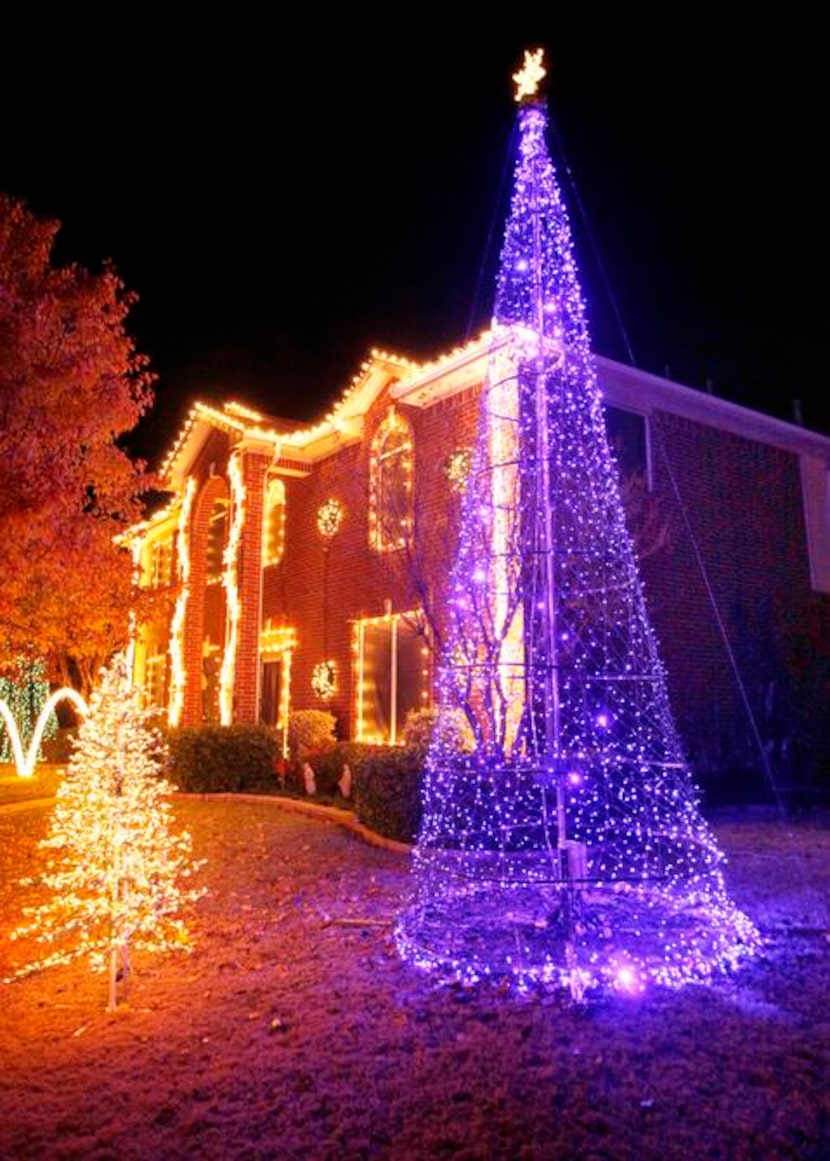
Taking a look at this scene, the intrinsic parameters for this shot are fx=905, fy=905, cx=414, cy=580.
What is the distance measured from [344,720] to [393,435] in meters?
4.58

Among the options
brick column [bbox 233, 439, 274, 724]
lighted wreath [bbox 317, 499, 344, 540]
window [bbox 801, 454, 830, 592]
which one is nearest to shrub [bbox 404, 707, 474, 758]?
lighted wreath [bbox 317, 499, 344, 540]

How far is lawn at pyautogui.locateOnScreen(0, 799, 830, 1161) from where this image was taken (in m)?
3.38

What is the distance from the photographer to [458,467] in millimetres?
12172

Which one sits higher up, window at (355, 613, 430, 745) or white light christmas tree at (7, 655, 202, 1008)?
window at (355, 613, 430, 745)

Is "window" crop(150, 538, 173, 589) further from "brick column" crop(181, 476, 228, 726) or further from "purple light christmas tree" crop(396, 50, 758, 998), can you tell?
"purple light christmas tree" crop(396, 50, 758, 998)

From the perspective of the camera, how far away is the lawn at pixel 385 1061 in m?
3.38

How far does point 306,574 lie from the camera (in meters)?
16.1

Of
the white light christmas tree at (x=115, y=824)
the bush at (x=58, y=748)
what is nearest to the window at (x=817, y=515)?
the white light christmas tree at (x=115, y=824)

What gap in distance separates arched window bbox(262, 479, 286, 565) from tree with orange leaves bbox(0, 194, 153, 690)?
11.5 ft

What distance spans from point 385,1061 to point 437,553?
8.65 metres

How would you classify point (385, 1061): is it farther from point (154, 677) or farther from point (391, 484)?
point (154, 677)

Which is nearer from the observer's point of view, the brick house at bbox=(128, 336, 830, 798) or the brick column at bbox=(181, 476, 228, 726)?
the brick house at bbox=(128, 336, 830, 798)

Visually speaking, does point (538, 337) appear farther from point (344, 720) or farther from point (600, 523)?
point (344, 720)

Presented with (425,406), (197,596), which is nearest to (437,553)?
(425,406)
